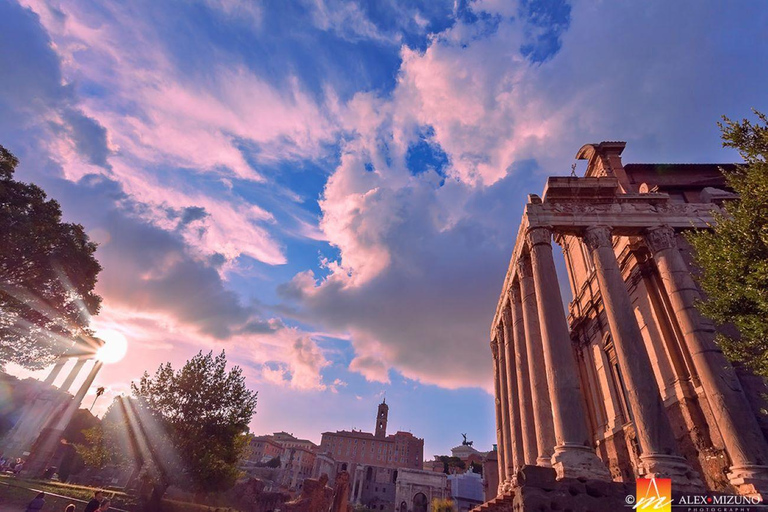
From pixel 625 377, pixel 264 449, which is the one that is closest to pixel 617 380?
pixel 625 377

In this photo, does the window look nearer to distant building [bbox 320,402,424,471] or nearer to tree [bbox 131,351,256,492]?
tree [bbox 131,351,256,492]

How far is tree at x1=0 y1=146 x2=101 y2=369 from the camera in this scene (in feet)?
54.7

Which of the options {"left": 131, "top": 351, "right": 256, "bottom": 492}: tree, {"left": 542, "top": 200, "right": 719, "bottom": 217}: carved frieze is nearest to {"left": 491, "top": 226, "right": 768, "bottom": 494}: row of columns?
{"left": 542, "top": 200, "right": 719, "bottom": 217}: carved frieze

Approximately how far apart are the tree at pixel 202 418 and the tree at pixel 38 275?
6515 millimetres

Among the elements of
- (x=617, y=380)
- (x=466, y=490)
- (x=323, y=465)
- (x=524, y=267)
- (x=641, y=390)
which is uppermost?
(x=524, y=267)

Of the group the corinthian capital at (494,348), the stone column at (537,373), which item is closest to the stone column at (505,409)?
the corinthian capital at (494,348)

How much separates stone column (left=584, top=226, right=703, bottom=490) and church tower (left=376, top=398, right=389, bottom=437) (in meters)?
97.1

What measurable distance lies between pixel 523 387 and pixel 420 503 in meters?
56.0

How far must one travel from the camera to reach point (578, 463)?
8938mm

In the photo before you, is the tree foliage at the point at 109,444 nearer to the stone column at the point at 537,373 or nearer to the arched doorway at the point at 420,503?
the stone column at the point at 537,373

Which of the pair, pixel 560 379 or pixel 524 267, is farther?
pixel 524 267

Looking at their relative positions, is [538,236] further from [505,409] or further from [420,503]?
[420,503]

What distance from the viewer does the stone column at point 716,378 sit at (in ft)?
29.0

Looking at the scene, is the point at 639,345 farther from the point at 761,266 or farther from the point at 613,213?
the point at 613,213
